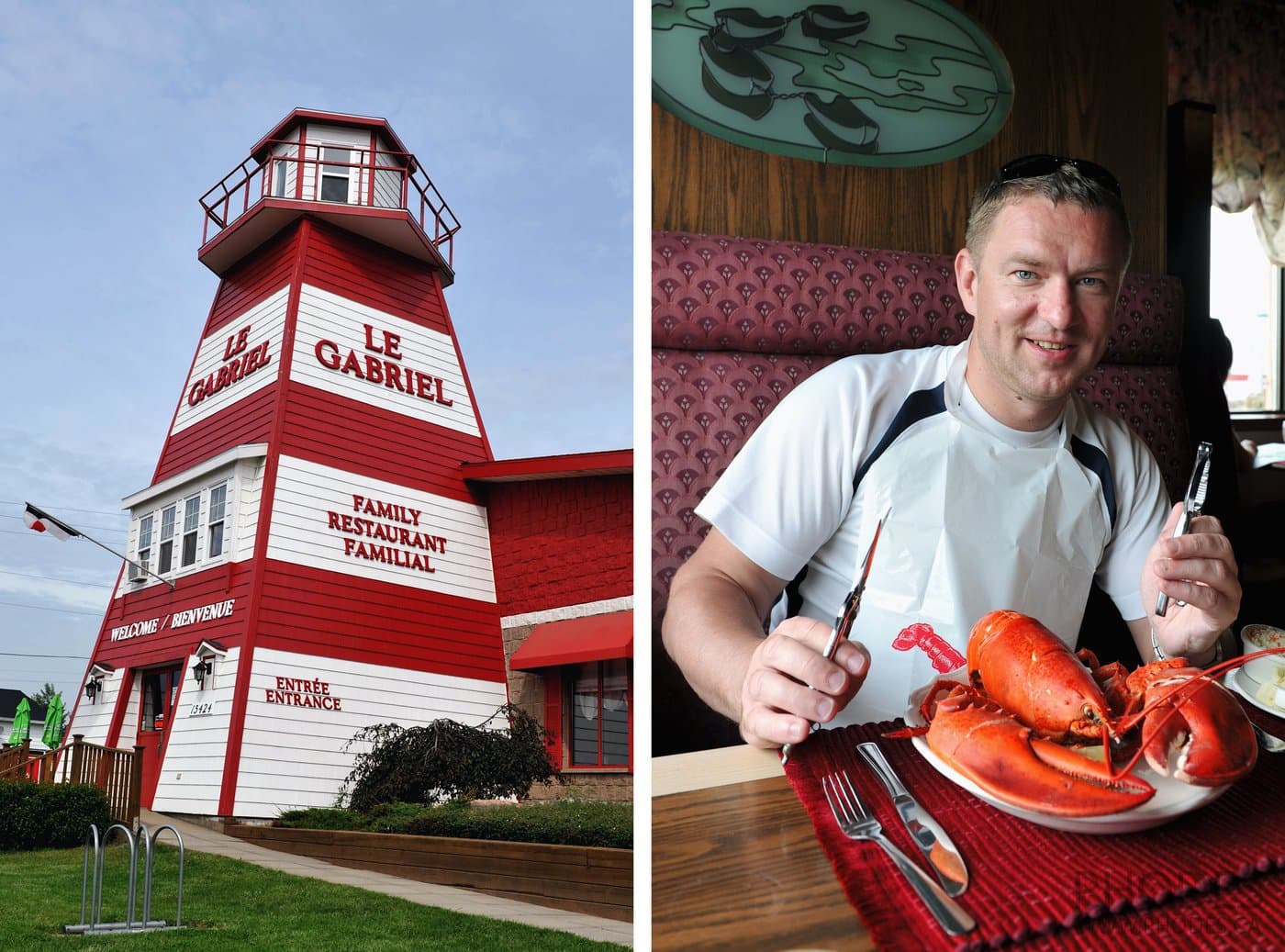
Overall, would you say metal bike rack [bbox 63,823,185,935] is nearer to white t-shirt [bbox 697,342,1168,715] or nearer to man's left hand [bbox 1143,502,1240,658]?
white t-shirt [bbox 697,342,1168,715]

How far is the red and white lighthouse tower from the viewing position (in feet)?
12.4

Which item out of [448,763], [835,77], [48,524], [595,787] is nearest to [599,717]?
[595,787]

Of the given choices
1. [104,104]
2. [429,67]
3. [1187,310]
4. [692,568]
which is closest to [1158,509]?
[1187,310]

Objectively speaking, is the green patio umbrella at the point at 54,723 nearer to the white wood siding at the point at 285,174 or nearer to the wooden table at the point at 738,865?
the white wood siding at the point at 285,174

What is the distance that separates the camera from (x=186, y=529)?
4.14m

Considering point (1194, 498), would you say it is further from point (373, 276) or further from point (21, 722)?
point (21, 722)

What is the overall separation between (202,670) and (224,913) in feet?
3.55

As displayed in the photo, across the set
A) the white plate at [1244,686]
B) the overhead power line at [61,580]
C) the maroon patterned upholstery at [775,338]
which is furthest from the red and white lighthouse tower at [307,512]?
the white plate at [1244,686]

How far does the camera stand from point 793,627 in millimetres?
797

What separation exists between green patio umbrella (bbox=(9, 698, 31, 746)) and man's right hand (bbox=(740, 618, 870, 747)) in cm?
434

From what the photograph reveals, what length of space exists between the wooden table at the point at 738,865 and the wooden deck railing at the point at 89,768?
3812 millimetres

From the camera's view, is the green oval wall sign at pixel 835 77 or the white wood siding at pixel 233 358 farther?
the white wood siding at pixel 233 358

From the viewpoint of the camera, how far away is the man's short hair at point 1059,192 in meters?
1.06

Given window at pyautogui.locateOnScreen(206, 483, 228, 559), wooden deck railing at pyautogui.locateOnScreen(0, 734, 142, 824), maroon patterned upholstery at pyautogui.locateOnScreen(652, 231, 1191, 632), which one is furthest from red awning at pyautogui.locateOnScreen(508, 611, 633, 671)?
maroon patterned upholstery at pyautogui.locateOnScreen(652, 231, 1191, 632)
